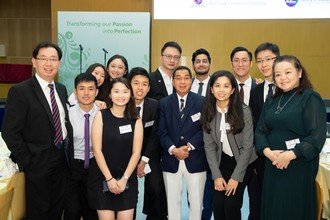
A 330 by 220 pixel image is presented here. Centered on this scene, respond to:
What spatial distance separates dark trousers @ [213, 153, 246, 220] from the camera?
263 centimetres

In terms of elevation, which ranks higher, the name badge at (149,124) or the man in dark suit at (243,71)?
the man in dark suit at (243,71)

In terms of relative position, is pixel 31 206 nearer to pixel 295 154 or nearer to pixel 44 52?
pixel 44 52

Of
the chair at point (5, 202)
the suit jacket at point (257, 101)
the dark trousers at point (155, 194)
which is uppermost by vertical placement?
the suit jacket at point (257, 101)

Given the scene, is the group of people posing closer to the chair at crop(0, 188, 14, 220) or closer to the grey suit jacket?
the grey suit jacket

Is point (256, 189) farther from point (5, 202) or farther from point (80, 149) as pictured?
point (5, 202)

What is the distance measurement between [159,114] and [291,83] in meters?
1.18

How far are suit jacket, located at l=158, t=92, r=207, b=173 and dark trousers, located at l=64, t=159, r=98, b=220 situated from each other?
2.26ft

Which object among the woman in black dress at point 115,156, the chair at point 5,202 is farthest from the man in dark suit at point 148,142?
the chair at point 5,202

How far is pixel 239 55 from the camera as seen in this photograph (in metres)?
3.45

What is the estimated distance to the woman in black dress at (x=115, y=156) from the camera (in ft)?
8.45

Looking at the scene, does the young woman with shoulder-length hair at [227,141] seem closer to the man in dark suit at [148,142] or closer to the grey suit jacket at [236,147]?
the grey suit jacket at [236,147]

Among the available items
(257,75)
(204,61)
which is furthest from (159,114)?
(257,75)

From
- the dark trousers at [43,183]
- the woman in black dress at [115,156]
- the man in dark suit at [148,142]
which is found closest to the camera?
the dark trousers at [43,183]

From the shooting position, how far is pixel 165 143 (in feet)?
9.41
